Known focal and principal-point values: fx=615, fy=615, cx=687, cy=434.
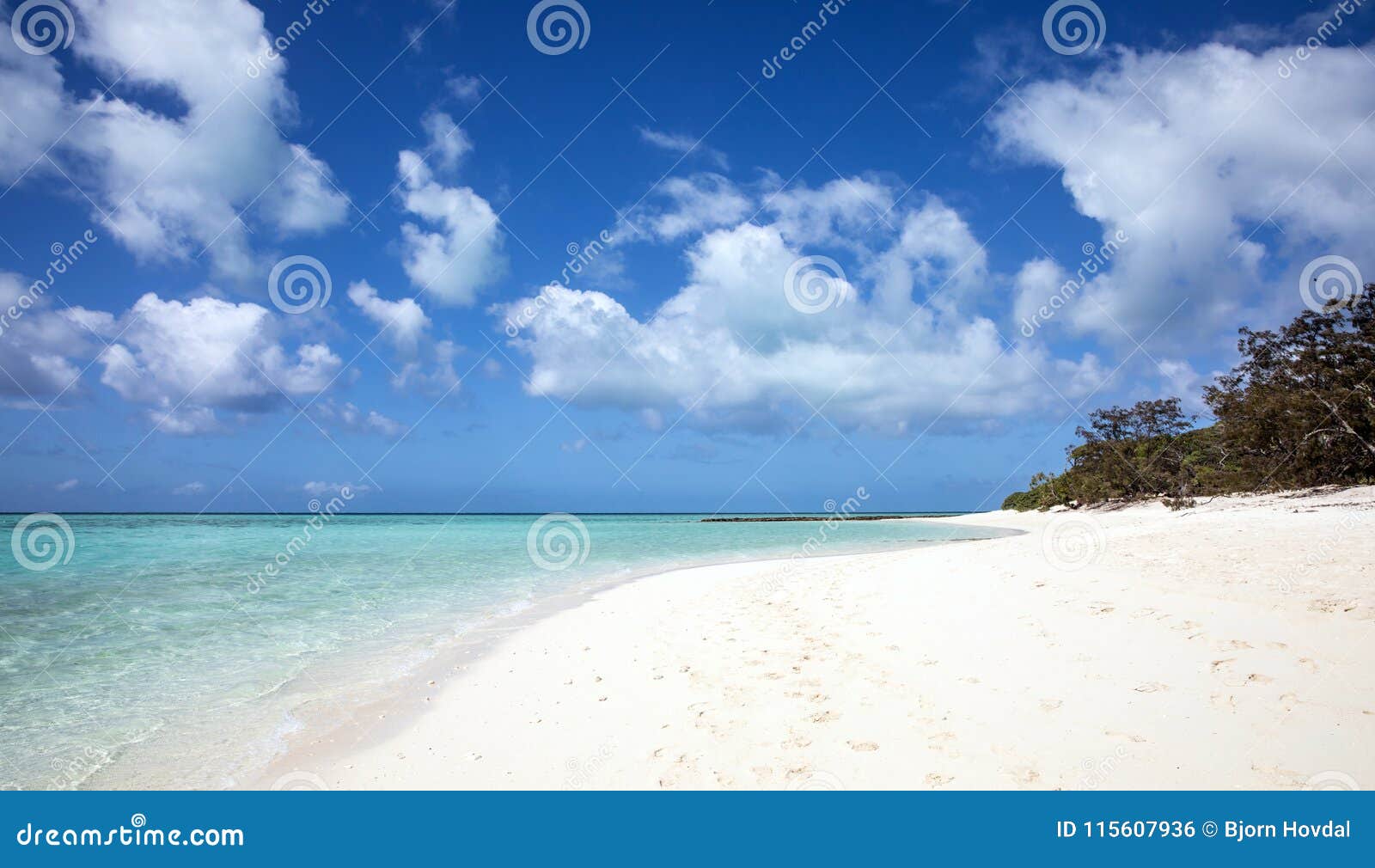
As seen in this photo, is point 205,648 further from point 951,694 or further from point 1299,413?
point 1299,413

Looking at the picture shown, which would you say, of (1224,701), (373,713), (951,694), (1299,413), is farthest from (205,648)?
(1299,413)

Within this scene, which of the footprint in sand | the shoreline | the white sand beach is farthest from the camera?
the shoreline

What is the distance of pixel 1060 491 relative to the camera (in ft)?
178

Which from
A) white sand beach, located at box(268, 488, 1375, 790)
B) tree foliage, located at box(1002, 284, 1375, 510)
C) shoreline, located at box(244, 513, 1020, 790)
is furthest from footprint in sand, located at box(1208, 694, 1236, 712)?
tree foliage, located at box(1002, 284, 1375, 510)

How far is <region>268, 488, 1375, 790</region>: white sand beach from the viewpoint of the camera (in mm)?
4602

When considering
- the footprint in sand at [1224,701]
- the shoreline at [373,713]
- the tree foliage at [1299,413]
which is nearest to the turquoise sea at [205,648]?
the shoreline at [373,713]

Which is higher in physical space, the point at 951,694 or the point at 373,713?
the point at 951,694

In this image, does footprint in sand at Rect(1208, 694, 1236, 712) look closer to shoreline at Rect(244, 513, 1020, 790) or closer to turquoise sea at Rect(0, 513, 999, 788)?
shoreline at Rect(244, 513, 1020, 790)

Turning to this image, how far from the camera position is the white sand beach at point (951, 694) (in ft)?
15.1

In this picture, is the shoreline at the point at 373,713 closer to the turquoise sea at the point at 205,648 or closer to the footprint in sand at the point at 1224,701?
the turquoise sea at the point at 205,648

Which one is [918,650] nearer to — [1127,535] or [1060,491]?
[1127,535]

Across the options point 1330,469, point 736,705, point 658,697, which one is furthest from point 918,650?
point 1330,469

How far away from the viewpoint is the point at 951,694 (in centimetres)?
596
